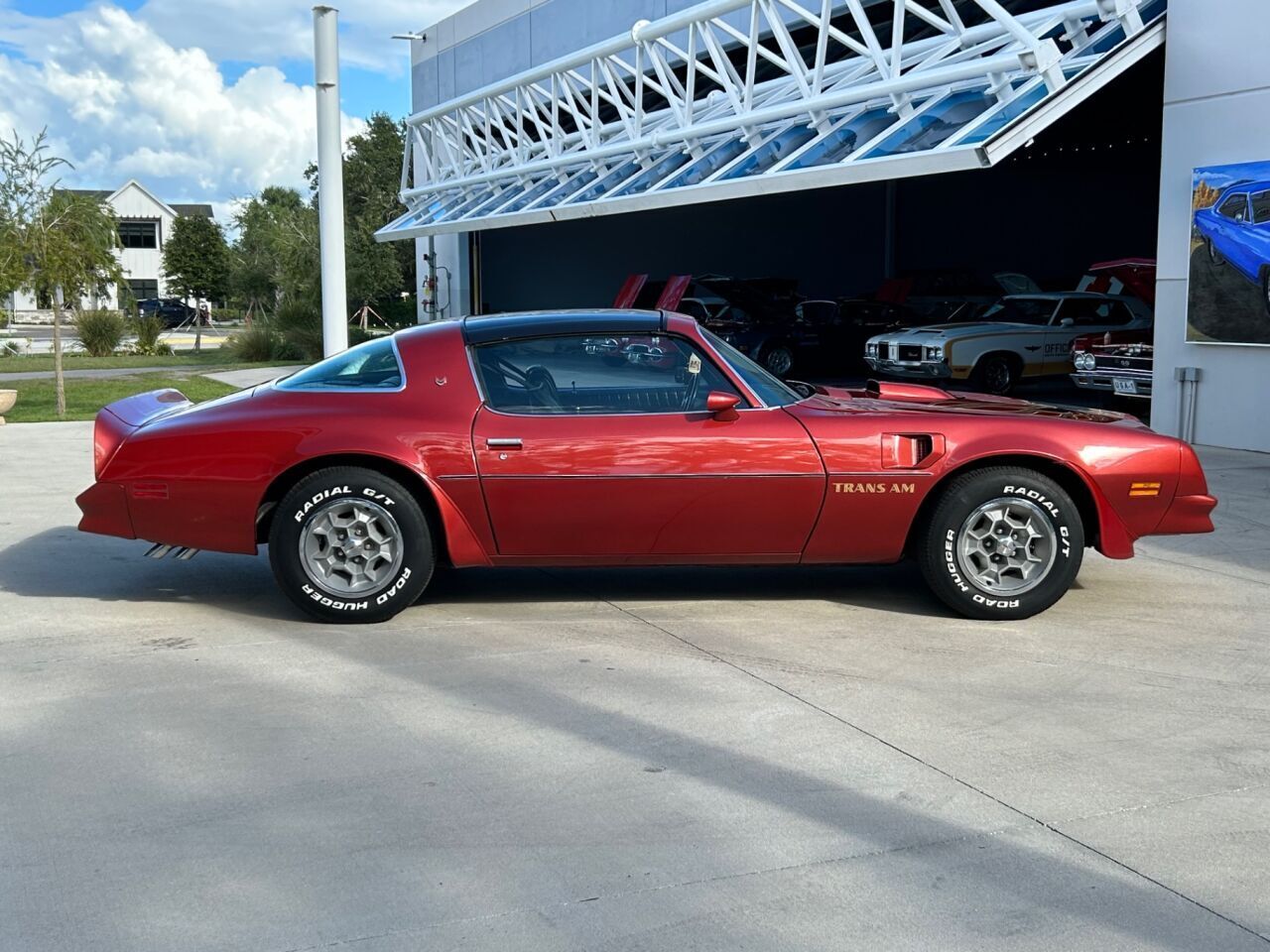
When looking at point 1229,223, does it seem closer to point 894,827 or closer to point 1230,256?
point 1230,256

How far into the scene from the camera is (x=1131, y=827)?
379 cm

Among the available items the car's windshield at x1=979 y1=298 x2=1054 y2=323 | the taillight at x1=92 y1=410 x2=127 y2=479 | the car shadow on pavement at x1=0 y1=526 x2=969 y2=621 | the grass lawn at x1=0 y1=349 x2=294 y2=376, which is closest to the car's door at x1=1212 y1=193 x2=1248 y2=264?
the car shadow on pavement at x1=0 y1=526 x2=969 y2=621

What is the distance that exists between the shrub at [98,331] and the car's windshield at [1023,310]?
21.1 m

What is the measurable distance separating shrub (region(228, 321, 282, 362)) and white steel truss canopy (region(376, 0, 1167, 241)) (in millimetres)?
3757

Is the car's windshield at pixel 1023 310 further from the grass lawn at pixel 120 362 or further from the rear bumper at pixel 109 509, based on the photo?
the rear bumper at pixel 109 509

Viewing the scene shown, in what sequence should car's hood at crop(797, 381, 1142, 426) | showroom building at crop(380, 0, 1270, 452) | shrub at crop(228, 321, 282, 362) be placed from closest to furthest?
car's hood at crop(797, 381, 1142, 426) → showroom building at crop(380, 0, 1270, 452) → shrub at crop(228, 321, 282, 362)

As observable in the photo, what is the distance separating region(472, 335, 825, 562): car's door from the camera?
19.7 ft

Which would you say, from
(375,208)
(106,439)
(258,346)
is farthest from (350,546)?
(375,208)

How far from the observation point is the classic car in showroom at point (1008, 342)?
1875 centimetres

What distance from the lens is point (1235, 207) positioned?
1250 cm

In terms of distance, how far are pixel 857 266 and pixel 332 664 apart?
3414cm

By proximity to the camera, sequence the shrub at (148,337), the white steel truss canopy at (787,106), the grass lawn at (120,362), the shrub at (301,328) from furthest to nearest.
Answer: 1. the shrub at (148,337)
2. the shrub at (301,328)
3. the grass lawn at (120,362)
4. the white steel truss canopy at (787,106)

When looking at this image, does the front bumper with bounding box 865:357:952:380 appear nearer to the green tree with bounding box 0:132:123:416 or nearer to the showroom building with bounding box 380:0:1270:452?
the showroom building with bounding box 380:0:1270:452

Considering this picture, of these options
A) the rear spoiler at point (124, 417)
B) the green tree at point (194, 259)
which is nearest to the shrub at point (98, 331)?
the rear spoiler at point (124, 417)
